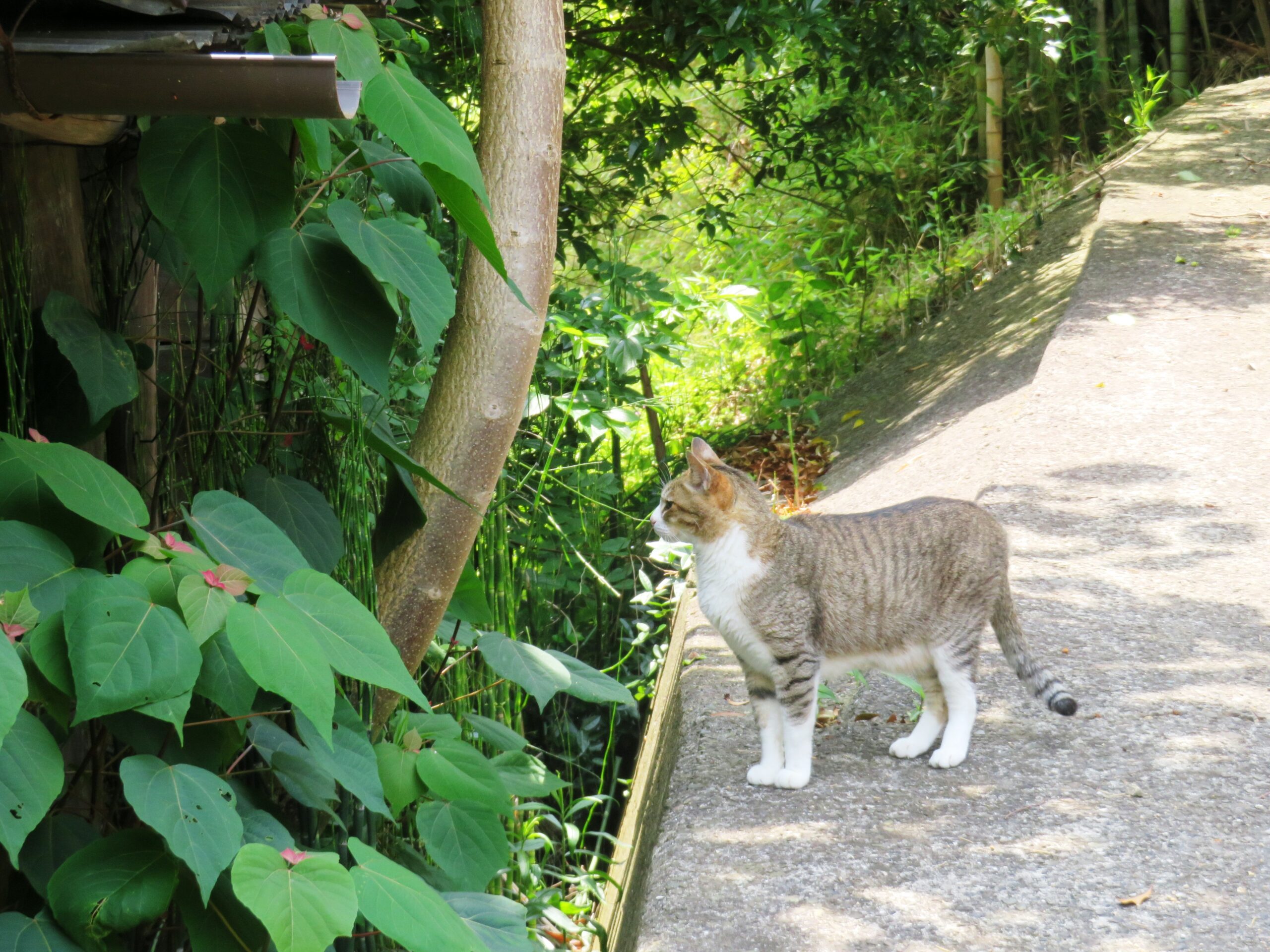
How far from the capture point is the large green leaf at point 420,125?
169cm

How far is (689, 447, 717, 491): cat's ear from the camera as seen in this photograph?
3539mm

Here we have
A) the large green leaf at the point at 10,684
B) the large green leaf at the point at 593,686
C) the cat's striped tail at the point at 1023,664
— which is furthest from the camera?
the cat's striped tail at the point at 1023,664

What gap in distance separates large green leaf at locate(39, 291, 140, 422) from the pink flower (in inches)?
10.6

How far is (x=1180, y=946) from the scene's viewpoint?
2568mm

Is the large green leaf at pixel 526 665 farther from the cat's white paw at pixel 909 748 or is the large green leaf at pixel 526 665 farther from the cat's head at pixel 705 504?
the cat's white paw at pixel 909 748

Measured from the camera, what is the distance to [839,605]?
11.6 ft

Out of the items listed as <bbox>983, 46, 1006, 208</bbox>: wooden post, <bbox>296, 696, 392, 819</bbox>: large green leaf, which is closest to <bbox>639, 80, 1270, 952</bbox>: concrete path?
<bbox>296, 696, 392, 819</bbox>: large green leaf

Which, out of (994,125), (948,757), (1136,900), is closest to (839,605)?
(948,757)

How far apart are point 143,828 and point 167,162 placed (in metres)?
1.02

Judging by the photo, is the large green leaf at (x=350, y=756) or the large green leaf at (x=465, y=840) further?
the large green leaf at (x=465, y=840)

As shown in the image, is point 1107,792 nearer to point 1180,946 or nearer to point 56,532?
point 1180,946

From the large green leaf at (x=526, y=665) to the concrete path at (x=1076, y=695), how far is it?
758 mm

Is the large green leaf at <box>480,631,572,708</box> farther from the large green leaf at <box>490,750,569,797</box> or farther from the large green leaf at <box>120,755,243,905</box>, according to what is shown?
the large green leaf at <box>120,755,243,905</box>

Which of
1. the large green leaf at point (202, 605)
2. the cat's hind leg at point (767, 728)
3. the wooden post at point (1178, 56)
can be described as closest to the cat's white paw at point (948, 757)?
the cat's hind leg at point (767, 728)
